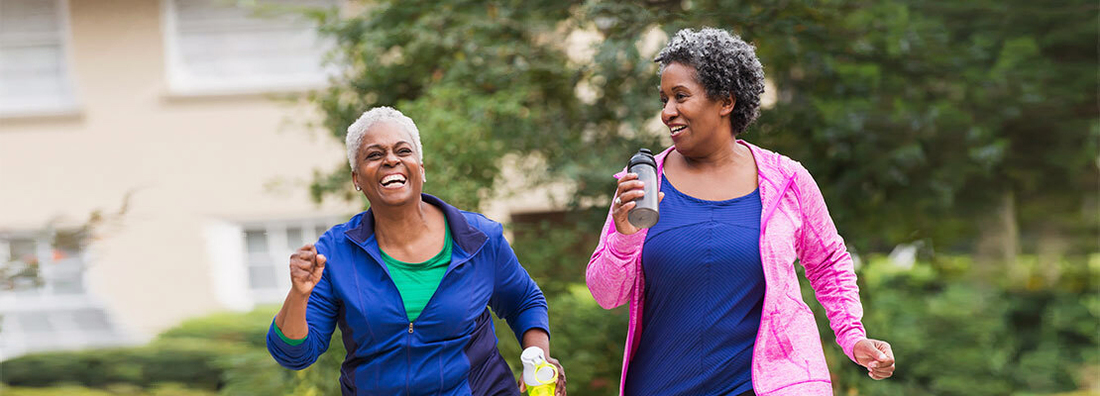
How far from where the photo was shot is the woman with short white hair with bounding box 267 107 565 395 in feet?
9.90

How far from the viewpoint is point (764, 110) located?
6500mm

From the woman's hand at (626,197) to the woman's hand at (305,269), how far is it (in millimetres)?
803

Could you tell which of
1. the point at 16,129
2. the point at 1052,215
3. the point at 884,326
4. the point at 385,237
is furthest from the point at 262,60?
the point at 385,237

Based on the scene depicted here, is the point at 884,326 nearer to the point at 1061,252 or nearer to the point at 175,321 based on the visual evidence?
the point at 1061,252

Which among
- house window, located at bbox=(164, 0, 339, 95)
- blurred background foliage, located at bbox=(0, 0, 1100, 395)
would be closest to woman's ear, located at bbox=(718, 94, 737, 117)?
blurred background foliage, located at bbox=(0, 0, 1100, 395)

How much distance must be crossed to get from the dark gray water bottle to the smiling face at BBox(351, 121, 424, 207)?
2.17ft

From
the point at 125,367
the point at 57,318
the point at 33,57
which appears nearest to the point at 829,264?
the point at 125,367

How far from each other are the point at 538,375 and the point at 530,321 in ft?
0.91

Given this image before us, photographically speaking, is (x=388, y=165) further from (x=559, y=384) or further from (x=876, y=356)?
(x=876, y=356)

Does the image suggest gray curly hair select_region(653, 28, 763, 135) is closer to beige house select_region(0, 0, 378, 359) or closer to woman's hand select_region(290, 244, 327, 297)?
woman's hand select_region(290, 244, 327, 297)

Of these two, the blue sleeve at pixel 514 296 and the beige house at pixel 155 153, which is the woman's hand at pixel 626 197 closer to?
the blue sleeve at pixel 514 296

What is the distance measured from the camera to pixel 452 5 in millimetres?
6828

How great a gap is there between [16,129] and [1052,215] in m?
11.5

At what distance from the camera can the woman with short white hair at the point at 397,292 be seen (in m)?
3.02
